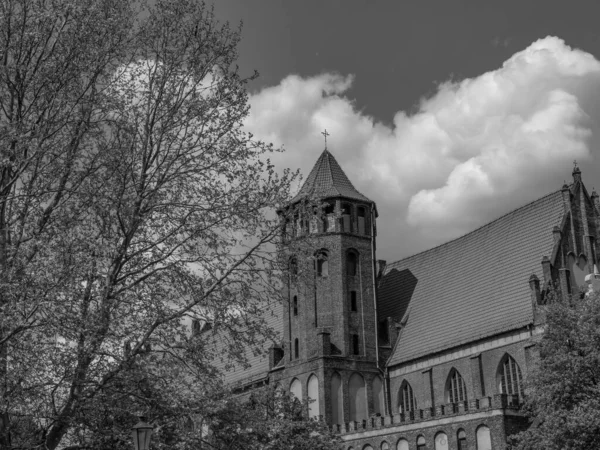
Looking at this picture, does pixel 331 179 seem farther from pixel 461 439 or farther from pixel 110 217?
pixel 110 217

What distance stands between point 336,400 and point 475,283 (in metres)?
11.4

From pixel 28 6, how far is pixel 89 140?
3221mm

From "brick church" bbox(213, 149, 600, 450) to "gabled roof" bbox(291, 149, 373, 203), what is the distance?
10 cm

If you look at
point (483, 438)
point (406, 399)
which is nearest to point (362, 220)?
point (406, 399)

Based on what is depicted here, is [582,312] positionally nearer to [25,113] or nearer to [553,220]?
[553,220]

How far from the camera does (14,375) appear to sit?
14.9 metres

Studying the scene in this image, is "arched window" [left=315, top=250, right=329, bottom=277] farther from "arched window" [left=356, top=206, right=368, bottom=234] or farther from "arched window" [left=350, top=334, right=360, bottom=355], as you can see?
"arched window" [left=350, top=334, right=360, bottom=355]

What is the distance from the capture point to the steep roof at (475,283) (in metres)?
47.9

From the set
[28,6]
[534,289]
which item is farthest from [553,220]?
[28,6]

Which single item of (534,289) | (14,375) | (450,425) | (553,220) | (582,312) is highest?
(553,220)

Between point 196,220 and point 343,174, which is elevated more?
point 343,174

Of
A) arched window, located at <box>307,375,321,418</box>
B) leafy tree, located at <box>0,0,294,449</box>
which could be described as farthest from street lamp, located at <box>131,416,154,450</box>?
arched window, located at <box>307,375,321,418</box>

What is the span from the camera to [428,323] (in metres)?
53.2

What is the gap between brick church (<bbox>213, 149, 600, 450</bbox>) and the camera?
148 feet
